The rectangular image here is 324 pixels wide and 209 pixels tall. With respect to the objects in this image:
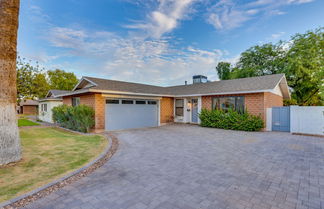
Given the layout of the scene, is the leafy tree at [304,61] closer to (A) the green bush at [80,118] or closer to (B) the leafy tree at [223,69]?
(B) the leafy tree at [223,69]

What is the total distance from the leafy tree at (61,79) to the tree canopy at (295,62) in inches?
1377

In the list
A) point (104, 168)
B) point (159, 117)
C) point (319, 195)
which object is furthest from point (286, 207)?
point (159, 117)

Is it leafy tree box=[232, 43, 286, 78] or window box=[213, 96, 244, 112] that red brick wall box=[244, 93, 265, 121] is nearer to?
window box=[213, 96, 244, 112]

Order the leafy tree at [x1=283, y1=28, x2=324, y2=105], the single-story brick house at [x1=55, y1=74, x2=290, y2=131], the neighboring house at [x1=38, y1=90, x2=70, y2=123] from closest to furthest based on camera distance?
the single-story brick house at [x1=55, y1=74, x2=290, y2=131], the leafy tree at [x1=283, y1=28, x2=324, y2=105], the neighboring house at [x1=38, y1=90, x2=70, y2=123]

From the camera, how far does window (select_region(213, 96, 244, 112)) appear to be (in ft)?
35.3

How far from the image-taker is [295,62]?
50.6ft

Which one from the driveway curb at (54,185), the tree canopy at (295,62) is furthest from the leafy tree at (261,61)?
the driveway curb at (54,185)

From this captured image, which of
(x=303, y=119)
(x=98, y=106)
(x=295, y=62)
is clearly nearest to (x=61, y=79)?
(x=98, y=106)

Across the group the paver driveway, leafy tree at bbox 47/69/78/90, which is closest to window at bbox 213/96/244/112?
the paver driveway

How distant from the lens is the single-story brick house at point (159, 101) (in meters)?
9.73

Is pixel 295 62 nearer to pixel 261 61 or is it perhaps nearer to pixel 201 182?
pixel 261 61

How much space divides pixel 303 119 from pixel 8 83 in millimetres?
13729

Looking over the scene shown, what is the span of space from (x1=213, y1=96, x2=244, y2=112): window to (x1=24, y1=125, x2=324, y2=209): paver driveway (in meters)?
5.57

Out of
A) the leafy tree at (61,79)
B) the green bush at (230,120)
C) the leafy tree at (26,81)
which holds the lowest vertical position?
the green bush at (230,120)
